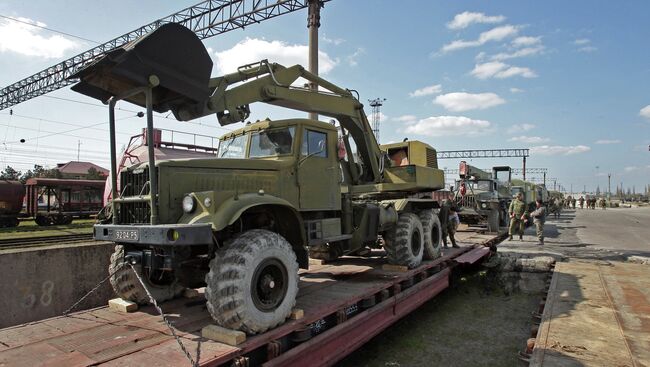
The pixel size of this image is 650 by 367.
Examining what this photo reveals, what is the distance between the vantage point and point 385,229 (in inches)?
304

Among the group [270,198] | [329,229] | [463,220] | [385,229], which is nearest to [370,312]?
[329,229]

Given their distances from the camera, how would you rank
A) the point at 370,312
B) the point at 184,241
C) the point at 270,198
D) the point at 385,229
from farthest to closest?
the point at 385,229 → the point at 370,312 → the point at 270,198 → the point at 184,241

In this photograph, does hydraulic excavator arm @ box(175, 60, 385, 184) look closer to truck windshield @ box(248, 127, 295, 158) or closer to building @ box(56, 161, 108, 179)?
truck windshield @ box(248, 127, 295, 158)

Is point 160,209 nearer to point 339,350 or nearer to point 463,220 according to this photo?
point 339,350

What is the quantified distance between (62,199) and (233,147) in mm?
22943

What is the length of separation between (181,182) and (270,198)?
0.95 metres

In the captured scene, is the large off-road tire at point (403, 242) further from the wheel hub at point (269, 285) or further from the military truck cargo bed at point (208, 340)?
the wheel hub at point (269, 285)

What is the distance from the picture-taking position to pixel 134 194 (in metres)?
4.70

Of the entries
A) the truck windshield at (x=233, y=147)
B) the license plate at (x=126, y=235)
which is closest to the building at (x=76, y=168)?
the truck windshield at (x=233, y=147)

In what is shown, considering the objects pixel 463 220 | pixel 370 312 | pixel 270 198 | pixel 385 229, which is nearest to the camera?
pixel 270 198

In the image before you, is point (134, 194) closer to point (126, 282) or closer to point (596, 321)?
point (126, 282)

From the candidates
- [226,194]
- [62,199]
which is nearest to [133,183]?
[226,194]

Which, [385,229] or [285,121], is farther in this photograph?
[385,229]

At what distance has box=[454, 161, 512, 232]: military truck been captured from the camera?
17688 mm
